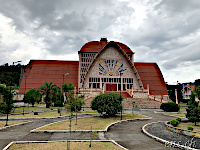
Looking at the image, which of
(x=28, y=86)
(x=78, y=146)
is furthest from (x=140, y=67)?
(x=78, y=146)

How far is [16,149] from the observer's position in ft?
28.0

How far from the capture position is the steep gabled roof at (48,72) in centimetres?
5512

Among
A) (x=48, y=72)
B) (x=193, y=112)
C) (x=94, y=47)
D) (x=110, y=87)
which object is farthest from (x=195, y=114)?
(x=48, y=72)

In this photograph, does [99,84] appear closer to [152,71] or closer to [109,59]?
[109,59]

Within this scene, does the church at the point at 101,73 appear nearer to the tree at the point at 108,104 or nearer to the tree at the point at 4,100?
the tree at the point at 4,100

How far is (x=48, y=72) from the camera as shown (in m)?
58.6

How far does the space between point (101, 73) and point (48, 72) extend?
68.0ft

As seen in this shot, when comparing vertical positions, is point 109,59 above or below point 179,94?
above

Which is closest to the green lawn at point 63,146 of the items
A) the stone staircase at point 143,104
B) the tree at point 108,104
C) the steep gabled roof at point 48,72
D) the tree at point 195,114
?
the tree at point 195,114

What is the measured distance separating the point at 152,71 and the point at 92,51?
2530 cm

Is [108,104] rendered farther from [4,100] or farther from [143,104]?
[143,104]

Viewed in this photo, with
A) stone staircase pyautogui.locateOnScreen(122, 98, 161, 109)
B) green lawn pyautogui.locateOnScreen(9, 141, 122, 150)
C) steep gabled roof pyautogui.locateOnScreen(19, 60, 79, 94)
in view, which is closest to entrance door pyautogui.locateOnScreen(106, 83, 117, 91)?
steep gabled roof pyautogui.locateOnScreen(19, 60, 79, 94)

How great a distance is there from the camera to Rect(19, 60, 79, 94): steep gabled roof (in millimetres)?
55125

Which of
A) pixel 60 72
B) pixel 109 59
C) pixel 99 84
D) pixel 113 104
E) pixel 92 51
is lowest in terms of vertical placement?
pixel 113 104
